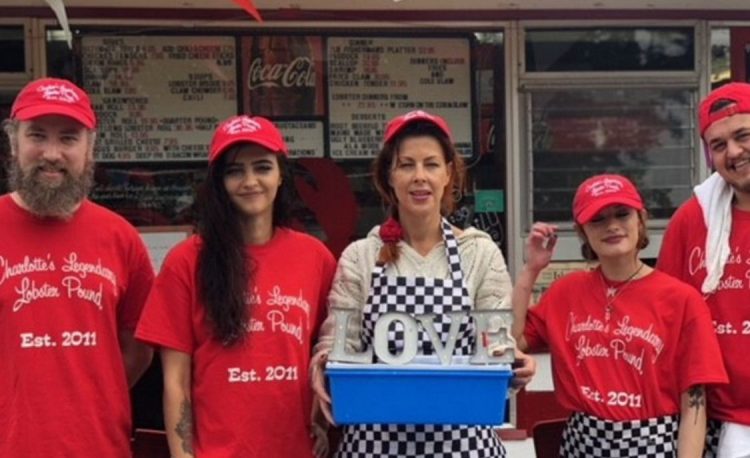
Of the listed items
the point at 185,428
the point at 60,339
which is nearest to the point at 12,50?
the point at 60,339

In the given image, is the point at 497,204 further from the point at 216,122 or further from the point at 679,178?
the point at 216,122

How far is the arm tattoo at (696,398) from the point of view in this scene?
9.68ft

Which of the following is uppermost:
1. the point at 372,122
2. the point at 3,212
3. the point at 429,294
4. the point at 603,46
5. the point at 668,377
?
the point at 603,46

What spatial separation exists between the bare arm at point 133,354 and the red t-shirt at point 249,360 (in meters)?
0.28

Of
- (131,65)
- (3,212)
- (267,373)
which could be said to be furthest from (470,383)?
(131,65)

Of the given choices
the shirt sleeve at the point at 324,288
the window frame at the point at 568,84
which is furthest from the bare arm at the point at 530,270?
the window frame at the point at 568,84

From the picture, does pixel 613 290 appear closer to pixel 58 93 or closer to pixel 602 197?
pixel 602 197

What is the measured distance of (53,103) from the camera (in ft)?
9.45

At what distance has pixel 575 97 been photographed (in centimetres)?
504

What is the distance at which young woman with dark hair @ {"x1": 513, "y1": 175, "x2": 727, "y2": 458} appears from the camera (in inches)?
116

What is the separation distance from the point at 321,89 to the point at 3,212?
2301 mm

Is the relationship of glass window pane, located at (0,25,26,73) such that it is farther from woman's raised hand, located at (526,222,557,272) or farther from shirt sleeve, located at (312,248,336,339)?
woman's raised hand, located at (526,222,557,272)

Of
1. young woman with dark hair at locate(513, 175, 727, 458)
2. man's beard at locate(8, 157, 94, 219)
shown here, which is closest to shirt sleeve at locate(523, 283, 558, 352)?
young woman with dark hair at locate(513, 175, 727, 458)

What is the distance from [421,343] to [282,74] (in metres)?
2.43
